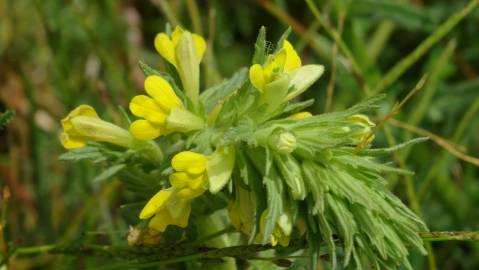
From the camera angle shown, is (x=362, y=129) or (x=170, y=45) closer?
(x=362, y=129)

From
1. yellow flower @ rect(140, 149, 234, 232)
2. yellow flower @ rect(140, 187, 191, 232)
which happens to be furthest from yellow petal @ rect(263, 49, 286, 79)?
yellow flower @ rect(140, 187, 191, 232)

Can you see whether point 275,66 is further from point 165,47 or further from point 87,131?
point 87,131

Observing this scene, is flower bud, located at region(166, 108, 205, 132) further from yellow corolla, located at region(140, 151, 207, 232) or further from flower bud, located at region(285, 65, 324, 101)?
flower bud, located at region(285, 65, 324, 101)

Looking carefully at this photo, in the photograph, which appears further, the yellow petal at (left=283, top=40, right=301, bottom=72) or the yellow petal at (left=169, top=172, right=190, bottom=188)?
the yellow petal at (left=283, top=40, right=301, bottom=72)

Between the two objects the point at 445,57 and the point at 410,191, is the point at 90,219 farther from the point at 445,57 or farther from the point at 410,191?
the point at 445,57

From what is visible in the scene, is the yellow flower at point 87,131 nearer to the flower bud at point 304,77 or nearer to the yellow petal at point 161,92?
the yellow petal at point 161,92

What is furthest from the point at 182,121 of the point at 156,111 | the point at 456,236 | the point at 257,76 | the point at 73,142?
the point at 456,236

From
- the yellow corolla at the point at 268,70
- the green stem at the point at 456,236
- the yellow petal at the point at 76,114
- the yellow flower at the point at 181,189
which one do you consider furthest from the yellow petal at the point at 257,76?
the green stem at the point at 456,236
